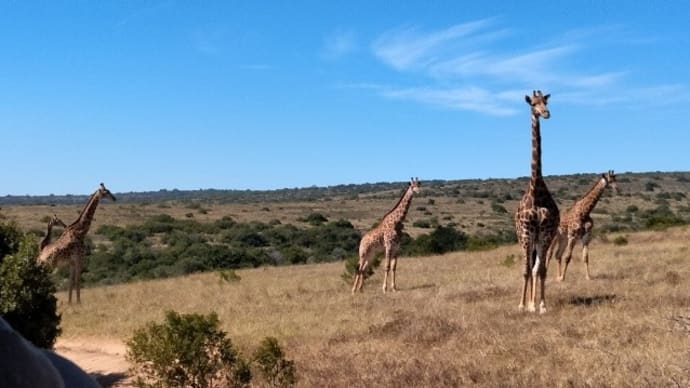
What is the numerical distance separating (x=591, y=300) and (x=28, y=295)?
972cm

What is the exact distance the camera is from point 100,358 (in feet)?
42.4

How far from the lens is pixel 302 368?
9.77 metres

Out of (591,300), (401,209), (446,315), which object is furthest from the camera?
(401,209)

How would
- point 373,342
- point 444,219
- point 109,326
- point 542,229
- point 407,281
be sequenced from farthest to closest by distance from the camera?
point 444,219, point 407,281, point 109,326, point 542,229, point 373,342

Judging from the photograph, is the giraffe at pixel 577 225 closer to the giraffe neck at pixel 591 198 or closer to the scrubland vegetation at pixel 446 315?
the giraffe neck at pixel 591 198

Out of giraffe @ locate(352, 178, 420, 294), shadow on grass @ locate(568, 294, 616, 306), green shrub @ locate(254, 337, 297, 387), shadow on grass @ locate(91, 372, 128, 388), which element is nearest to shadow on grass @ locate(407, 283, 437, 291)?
giraffe @ locate(352, 178, 420, 294)

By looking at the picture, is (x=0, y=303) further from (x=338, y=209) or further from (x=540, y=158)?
(x=338, y=209)

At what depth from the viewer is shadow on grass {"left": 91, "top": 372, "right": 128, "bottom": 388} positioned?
11315 millimetres

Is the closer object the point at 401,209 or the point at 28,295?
the point at 28,295

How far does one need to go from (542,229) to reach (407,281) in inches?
281

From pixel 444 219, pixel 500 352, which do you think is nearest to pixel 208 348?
pixel 500 352

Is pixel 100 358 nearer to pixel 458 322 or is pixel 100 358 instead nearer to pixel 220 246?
pixel 458 322

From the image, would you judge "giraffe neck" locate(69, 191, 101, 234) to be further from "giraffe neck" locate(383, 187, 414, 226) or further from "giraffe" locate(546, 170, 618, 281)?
"giraffe" locate(546, 170, 618, 281)

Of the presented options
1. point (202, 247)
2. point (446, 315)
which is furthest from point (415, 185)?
point (202, 247)
